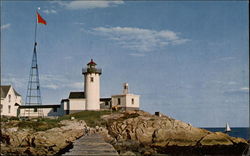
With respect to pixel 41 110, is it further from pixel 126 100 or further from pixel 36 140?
pixel 36 140

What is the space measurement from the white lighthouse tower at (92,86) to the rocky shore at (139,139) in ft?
38.9

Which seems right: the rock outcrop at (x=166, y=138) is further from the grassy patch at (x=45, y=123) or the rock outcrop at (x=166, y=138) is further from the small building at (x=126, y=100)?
the small building at (x=126, y=100)

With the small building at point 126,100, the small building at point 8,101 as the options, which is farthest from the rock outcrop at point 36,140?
the small building at point 8,101

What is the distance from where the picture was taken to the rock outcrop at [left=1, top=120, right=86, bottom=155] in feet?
98.7

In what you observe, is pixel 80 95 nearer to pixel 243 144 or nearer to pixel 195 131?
pixel 195 131

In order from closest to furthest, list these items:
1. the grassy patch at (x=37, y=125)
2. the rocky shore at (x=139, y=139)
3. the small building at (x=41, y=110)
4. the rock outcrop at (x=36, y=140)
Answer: the rock outcrop at (x=36, y=140), the rocky shore at (x=139, y=139), the grassy patch at (x=37, y=125), the small building at (x=41, y=110)

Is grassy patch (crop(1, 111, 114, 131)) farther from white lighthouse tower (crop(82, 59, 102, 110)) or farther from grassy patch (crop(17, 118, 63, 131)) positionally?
white lighthouse tower (crop(82, 59, 102, 110))

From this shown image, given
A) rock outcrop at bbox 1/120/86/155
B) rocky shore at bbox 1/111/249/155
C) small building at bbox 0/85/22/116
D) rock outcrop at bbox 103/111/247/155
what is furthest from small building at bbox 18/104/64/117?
rock outcrop at bbox 103/111/247/155

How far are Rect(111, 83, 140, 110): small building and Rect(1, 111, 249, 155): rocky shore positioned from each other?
460 inches

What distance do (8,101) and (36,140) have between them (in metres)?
21.7

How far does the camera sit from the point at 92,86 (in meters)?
50.4

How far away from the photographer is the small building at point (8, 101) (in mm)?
50250

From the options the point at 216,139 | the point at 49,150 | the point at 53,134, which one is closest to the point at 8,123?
the point at 53,134

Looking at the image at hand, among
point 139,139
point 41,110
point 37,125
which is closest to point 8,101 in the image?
point 41,110
